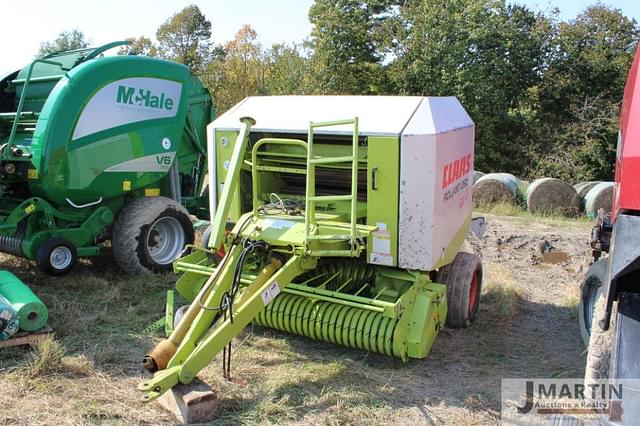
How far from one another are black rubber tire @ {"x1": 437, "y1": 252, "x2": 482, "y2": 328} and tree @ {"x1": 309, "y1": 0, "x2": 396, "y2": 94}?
17.1 m

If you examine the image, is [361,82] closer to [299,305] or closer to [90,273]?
[90,273]

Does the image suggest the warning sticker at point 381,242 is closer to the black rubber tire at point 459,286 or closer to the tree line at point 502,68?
the black rubber tire at point 459,286

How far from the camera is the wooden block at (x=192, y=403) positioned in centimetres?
317

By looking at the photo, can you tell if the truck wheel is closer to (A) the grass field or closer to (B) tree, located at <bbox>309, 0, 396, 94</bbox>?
(A) the grass field

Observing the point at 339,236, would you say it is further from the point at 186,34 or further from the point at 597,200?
the point at 186,34

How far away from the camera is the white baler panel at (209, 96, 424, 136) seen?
413 centimetres

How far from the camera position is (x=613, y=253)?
2.17 m

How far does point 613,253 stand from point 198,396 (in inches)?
86.0

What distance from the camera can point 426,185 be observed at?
13.0 feet

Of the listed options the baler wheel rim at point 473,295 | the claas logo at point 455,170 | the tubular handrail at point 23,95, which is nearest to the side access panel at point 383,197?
the claas logo at point 455,170

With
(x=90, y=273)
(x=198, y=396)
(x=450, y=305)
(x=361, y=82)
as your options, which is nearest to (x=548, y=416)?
(x=450, y=305)

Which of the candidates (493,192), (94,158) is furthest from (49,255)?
(493,192)

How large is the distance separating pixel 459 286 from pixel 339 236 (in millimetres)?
1352

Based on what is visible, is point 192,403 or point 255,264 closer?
point 192,403
